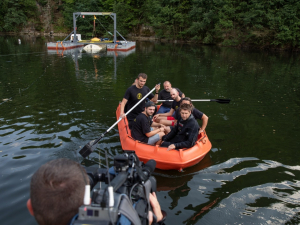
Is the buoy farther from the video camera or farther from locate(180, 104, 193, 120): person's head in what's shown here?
the video camera

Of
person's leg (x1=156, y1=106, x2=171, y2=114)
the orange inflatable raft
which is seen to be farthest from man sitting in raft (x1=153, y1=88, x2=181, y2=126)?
the orange inflatable raft

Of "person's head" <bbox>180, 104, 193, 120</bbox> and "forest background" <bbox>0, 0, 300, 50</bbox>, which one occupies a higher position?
"forest background" <bbox>0, 0, 300, 50</bbox>

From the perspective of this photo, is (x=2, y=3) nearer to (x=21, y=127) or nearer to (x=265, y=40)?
(x=265, y=40)

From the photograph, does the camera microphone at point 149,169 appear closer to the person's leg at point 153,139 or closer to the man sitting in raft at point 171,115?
the person's leg at point 153,139

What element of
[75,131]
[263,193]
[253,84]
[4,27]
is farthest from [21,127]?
[4,27]

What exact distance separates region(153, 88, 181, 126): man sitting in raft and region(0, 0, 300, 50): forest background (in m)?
26.8

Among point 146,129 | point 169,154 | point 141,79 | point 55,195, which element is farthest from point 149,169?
point 141,79

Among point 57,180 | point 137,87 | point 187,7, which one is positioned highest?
point 187,7

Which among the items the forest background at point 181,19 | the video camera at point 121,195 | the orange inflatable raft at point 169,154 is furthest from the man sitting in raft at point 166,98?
the forest background at point 181,19

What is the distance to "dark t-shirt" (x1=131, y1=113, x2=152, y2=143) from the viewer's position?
5305 millimetres

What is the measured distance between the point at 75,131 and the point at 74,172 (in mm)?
5650

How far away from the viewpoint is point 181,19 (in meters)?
38.9

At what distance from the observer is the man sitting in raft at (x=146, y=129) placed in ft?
17.1

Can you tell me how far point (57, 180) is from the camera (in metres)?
1.33
